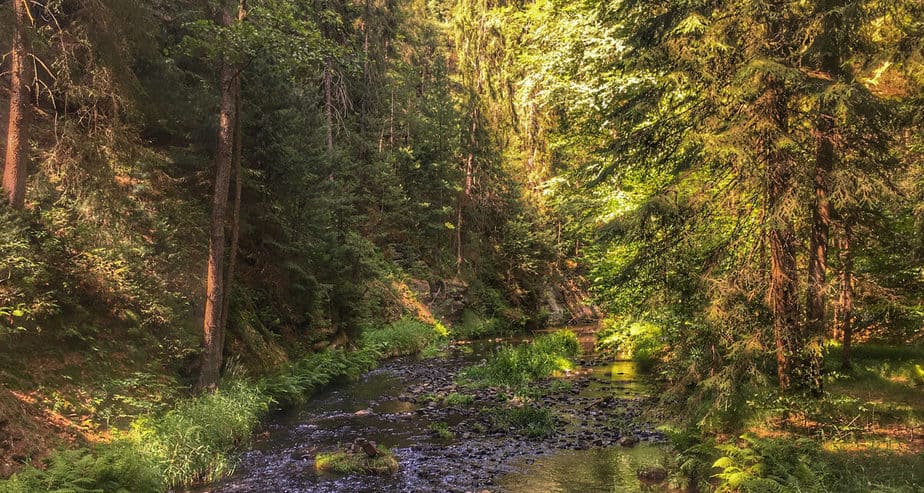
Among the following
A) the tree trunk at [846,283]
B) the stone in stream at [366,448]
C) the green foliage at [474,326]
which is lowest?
the stone in stream at [366,448]

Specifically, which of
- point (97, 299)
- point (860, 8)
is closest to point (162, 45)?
point (97, 299)

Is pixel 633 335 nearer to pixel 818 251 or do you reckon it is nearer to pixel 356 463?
pixel 818 251

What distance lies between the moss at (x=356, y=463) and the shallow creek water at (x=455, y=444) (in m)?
0.19

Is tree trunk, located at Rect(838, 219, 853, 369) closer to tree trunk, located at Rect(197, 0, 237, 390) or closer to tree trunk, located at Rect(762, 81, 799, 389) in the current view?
tree trunk, located at Rect(762, 81, 799, 389)

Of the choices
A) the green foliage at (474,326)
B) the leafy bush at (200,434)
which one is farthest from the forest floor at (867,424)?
the green foliage at (474,326)

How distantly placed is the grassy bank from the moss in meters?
1.59

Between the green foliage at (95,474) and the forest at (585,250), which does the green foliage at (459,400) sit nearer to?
the forest at (585,250)

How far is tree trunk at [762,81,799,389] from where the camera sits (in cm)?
787

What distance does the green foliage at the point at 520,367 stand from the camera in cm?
1641

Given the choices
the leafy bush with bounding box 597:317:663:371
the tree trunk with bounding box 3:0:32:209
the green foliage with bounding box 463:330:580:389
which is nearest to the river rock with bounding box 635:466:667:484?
the leafy bush with bounding box 597:317:663:371

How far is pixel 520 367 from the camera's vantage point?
17406 mm

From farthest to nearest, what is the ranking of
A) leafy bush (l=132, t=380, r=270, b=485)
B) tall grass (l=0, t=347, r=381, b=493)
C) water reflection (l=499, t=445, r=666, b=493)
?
leafy bush (l=132, t=380, r=270, b=485) < water reflection (l=499, t=445, r=666, b=493) < tall grass (l=0, t=347, r=381, b=493)

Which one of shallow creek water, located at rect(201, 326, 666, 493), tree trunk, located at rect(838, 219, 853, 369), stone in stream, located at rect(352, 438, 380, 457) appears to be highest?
tree trunk, located at rect(838, 219, 853, 369)

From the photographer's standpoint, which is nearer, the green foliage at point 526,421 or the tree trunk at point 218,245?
the green foliage at point 526,421
